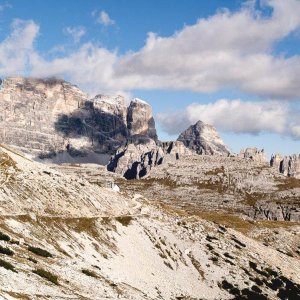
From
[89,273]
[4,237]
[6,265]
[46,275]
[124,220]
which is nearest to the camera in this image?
[6,265]

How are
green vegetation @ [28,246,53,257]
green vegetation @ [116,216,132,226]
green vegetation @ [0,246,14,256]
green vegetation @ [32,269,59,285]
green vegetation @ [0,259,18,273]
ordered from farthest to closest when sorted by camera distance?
1. green vegetation @ [116,216,132,226]
2. green vegetation @ [28,246,53,257]
3. green vegetation @ [0,246,14,256]
4. green vegetation @ [32,269,59,285]
5. green vegetation @ [0,259,18,273]

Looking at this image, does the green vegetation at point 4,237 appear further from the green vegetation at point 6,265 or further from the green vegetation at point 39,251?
the green vegetation at point 6,265

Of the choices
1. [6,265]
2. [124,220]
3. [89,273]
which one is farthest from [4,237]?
[124,220]

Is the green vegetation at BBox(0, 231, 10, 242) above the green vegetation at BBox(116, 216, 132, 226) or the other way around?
above

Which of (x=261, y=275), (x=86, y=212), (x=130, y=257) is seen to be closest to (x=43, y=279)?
(x=130, y=257)

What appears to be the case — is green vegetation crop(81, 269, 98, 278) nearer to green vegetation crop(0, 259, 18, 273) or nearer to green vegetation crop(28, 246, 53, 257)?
green vegetation crop(28, 246, 53, 257)

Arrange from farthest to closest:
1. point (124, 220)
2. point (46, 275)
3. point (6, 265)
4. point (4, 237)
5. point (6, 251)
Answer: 1. point (124, 220)
2. point (4, 237)
3. point (6, 251)
4. point (46, 275)
5. point (6, 265)

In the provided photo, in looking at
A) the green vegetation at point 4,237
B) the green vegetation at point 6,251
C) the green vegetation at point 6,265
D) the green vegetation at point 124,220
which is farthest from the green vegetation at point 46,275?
the green vegetation at point 124,220

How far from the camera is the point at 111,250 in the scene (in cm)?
8544

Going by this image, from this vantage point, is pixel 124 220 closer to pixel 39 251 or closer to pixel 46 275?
pixel 39 251

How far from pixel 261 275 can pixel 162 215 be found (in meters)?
31.0

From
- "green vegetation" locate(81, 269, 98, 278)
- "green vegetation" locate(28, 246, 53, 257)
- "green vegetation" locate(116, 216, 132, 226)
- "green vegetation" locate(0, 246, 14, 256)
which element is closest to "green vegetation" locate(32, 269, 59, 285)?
"green vegetation" locate(0, 246, 14, 256)

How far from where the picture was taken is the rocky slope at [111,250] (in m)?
55.9

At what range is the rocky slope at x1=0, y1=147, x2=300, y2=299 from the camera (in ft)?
183
